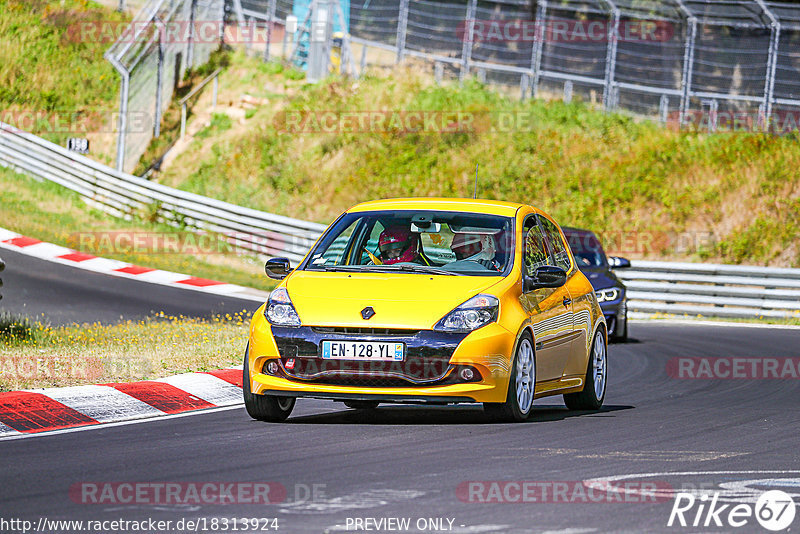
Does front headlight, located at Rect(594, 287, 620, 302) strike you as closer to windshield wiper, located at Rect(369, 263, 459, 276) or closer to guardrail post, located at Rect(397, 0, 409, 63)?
windshield wiper, located at Rect(369, 263, 459, 276)

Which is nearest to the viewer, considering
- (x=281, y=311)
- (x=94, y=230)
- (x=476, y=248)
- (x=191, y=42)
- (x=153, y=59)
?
(x=281, y=311)

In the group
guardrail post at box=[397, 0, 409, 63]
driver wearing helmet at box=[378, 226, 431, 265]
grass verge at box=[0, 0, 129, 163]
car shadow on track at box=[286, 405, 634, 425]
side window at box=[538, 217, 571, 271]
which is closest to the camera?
car shadow on track at box=[286, 405, 634, 425]

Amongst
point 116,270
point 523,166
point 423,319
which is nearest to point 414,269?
point 423,319

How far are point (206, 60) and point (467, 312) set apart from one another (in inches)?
1259

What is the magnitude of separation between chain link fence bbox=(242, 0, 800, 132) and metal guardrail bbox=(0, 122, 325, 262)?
8.47 meters

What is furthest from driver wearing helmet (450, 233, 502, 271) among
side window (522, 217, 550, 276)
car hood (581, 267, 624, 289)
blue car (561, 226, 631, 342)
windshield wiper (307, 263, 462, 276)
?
car hood (581, 267, 624, 289)

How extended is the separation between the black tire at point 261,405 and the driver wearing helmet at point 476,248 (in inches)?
68.4

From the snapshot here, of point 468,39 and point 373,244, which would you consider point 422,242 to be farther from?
point 468,39

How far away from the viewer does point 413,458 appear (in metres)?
7.86

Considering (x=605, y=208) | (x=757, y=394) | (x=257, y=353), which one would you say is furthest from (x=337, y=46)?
(x=257, y=353)

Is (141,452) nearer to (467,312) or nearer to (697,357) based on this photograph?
(467,312)

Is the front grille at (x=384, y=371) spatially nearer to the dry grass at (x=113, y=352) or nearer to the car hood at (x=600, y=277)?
the dry grass at (x=113, y=352)

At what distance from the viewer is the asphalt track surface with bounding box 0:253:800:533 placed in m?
6.20

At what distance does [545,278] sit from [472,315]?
903 millimetres
